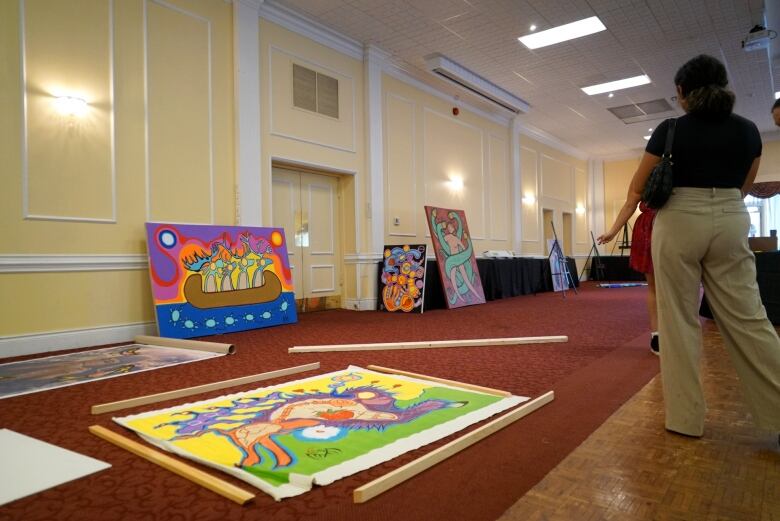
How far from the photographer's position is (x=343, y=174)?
6.36 metres

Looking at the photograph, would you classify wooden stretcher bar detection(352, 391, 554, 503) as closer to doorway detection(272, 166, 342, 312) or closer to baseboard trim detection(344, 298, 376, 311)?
doorway detection(272, 166, 342, 312)

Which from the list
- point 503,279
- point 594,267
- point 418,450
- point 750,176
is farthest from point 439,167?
point 594,267

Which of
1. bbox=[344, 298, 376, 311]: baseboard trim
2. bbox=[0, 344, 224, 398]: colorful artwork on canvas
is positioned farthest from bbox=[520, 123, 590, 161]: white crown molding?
bbox=[0, 344, 224, 398]: colorful artwork on canvas

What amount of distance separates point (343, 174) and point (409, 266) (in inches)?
59.2

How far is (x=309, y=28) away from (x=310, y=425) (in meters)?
5.16

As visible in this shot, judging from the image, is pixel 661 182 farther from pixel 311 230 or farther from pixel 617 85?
pixel 617 85

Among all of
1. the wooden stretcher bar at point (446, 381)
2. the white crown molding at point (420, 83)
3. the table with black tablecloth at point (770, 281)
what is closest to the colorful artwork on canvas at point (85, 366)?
the wooden stretcher bar at point (446, 381)

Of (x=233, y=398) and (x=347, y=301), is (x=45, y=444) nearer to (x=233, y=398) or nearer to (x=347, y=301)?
(x=233, y=398)

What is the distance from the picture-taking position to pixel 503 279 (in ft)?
26.2

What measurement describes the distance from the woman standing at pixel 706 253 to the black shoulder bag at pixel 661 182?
24mm

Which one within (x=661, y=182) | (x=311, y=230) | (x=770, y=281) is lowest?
(x=770, y=281)

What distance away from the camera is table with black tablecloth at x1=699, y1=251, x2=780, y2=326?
169 inches

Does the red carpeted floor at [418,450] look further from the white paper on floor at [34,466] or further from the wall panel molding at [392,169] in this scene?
the wall panel molding at [392,169]

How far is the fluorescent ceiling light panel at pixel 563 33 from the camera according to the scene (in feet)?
19.7
